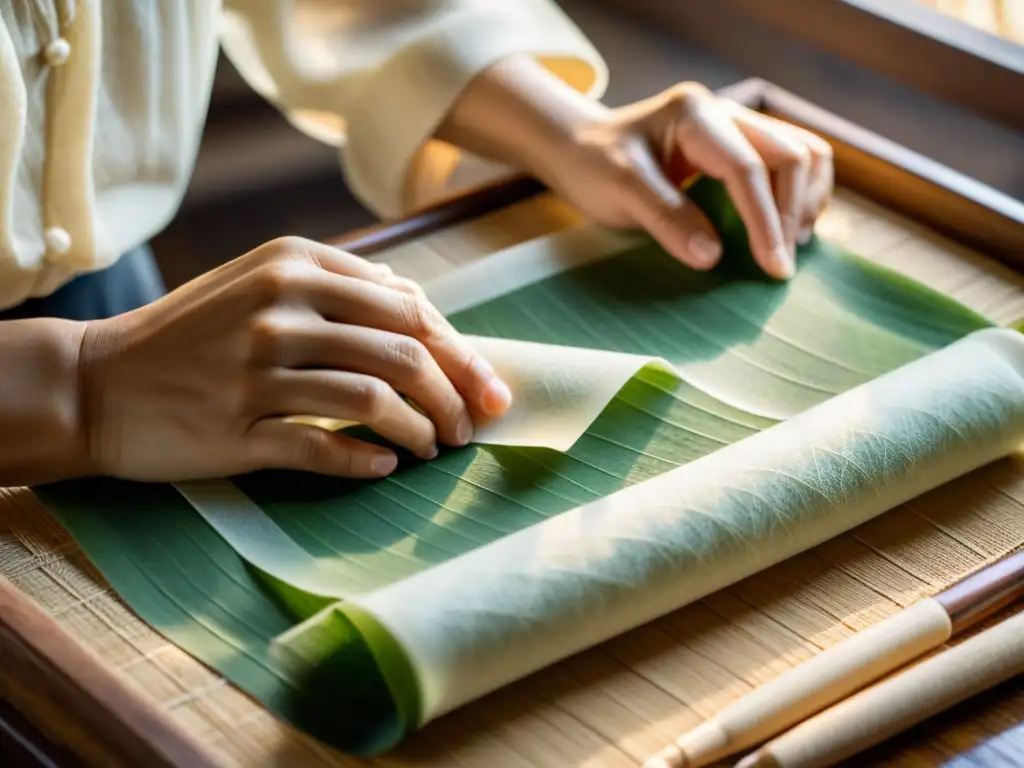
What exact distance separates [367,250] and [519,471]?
0.80 feet

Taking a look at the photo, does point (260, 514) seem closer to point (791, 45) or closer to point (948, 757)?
point (948, 757)

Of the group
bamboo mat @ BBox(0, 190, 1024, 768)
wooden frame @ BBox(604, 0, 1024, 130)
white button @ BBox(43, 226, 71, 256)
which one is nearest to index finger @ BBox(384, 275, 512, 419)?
bamboo mat @ BBox(0, 190, 1024, 768)

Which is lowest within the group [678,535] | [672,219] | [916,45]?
[678,535]

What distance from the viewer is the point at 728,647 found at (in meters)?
0.51

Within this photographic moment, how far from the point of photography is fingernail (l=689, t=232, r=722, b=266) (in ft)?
2.44

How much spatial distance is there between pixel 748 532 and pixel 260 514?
0.23 m

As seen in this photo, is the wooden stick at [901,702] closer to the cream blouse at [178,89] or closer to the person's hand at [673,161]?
the person's hand at [673,161]

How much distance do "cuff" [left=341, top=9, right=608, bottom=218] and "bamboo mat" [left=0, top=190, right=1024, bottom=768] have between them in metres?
0.42

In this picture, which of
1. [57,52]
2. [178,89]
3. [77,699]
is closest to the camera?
[77,699]

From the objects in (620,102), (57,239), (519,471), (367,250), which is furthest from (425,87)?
(620,102)

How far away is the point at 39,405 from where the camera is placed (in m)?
0.57

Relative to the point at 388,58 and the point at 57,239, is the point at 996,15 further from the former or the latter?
the point at 57,239

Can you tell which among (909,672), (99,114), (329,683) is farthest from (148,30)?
(909,672)

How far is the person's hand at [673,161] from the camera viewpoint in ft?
2.45
